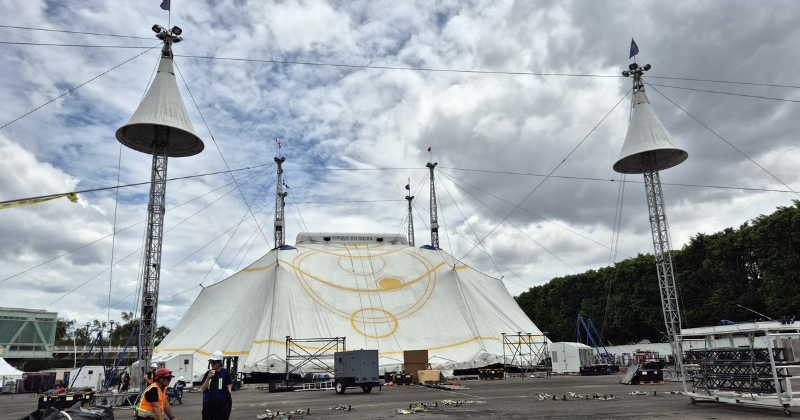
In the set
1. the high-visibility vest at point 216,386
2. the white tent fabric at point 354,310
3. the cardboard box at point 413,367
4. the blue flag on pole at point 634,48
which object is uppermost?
the blue flag on pole at point 634,48

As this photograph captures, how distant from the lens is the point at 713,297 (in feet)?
122

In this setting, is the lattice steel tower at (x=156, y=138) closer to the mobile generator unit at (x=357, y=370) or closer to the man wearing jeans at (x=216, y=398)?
the mobile generator unit at (x=357, y=370)

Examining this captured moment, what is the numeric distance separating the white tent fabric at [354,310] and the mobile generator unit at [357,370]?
7.62 meters

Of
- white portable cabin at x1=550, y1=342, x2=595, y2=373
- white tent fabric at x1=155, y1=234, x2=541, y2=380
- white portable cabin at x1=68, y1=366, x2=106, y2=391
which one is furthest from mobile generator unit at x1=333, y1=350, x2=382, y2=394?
white portable cabin at x1=68, y1=366, x2=106, y2=391

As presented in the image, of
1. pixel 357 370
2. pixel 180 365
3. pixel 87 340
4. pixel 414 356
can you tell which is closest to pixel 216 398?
pixel 357 370

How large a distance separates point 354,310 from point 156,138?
1656cm

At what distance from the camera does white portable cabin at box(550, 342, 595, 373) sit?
3422 cm

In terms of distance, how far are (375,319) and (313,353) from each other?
16.6ft

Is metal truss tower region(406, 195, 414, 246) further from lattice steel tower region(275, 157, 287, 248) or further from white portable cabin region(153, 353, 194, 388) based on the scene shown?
white portable cabin region(153, 353, 194, 388)

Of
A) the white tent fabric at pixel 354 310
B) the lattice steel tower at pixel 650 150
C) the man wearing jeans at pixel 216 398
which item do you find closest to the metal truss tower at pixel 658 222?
the lattice steel tower at pixel 650 150

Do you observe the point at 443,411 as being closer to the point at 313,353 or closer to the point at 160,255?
the point at 160,255

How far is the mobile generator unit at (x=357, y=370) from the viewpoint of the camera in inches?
837

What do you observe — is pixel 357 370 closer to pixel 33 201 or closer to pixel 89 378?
pixel 33 201

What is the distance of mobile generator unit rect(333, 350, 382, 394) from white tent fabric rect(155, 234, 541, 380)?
25.0 feet
